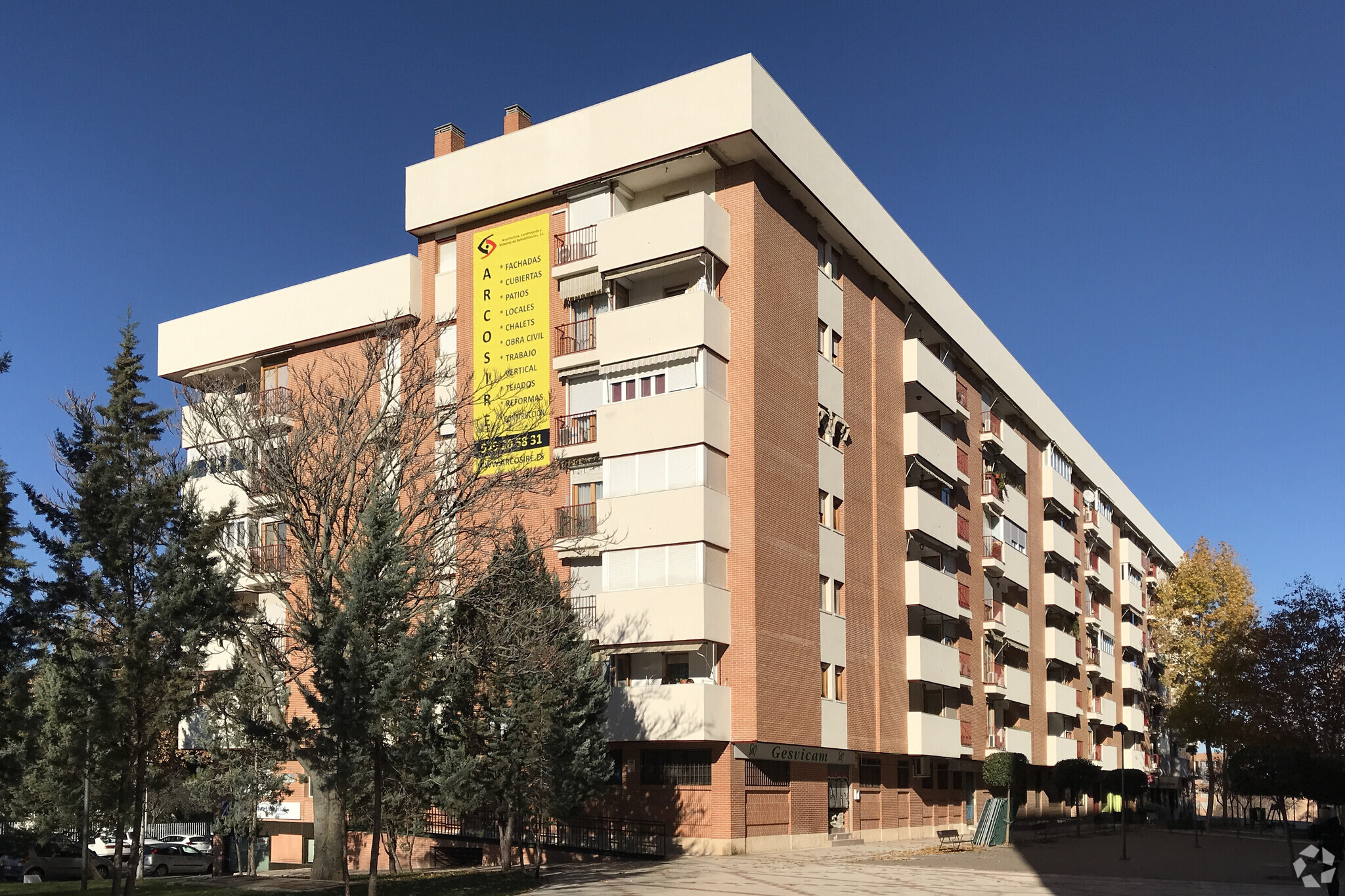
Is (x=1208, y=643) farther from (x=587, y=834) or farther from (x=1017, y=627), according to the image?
(x=587, y=834)

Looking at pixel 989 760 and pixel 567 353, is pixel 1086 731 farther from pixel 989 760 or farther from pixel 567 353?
pixel 567 353

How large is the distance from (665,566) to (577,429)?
6.23m

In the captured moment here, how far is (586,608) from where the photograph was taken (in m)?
40.0

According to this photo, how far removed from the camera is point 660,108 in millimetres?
40531

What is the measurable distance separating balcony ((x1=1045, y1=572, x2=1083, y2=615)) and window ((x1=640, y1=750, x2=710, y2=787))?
3690 centimetres

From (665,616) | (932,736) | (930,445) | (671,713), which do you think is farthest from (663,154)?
(932,736)

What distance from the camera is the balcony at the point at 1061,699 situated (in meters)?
66.9

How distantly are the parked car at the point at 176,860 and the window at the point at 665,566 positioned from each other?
67.2ft

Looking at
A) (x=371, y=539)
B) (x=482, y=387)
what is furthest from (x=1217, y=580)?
(x=371, y=539)

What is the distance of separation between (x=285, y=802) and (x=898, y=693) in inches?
916

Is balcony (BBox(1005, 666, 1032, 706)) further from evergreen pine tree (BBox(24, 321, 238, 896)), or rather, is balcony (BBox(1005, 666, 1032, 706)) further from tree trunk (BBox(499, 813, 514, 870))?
evergreen pine tree (BBox(24, 321, 238, 896))

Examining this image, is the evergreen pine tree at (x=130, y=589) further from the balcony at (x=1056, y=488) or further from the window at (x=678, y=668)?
the balcony at (x=1056, y=488)

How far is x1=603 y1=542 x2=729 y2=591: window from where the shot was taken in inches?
1486

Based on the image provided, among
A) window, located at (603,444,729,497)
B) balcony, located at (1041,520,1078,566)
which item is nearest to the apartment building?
window, located at (603,444,729,497)
